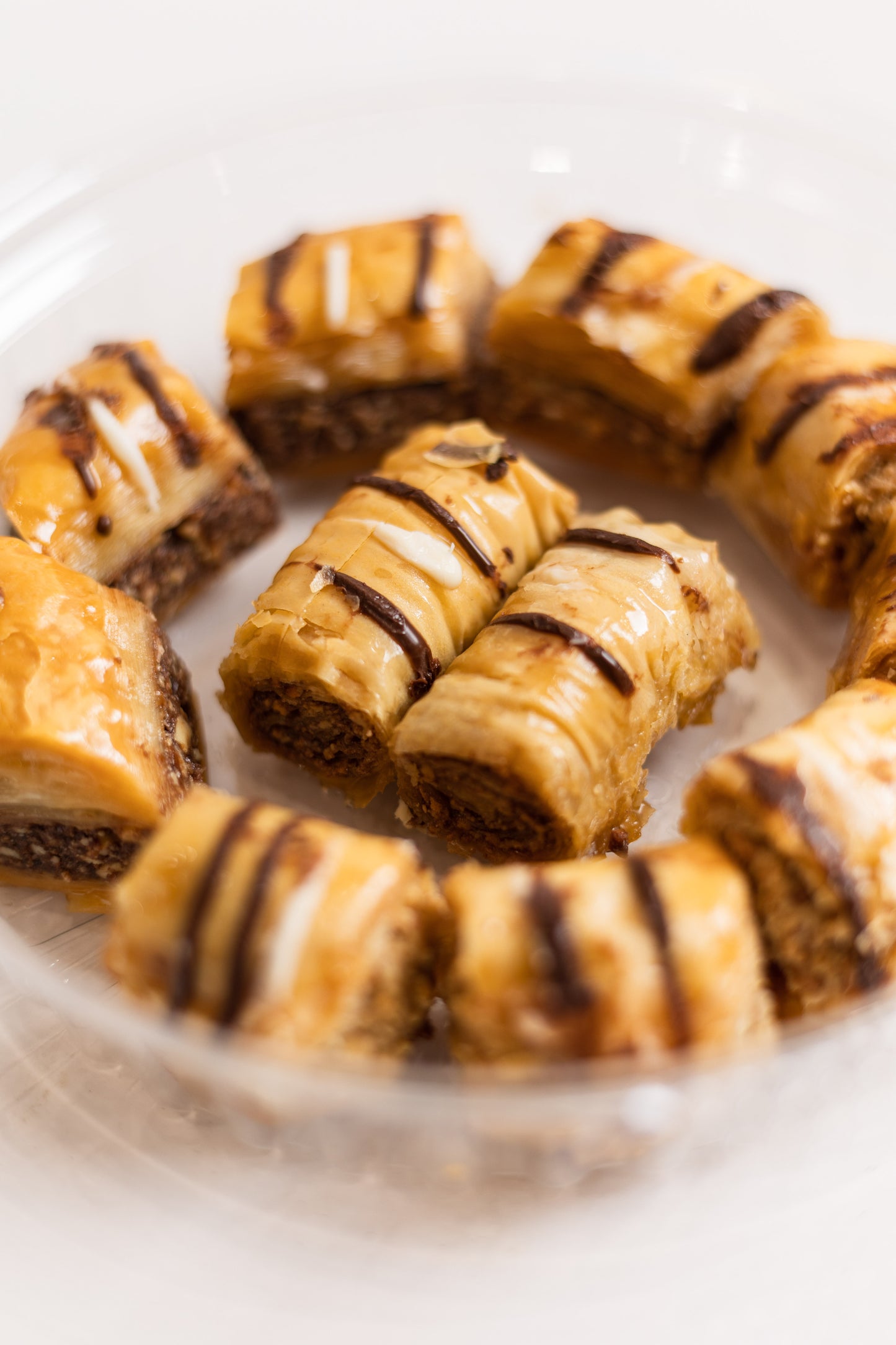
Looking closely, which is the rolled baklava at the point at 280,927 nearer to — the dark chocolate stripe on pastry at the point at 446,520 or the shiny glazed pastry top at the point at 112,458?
the dark chocolate stripe on pastry at the point at 446,520

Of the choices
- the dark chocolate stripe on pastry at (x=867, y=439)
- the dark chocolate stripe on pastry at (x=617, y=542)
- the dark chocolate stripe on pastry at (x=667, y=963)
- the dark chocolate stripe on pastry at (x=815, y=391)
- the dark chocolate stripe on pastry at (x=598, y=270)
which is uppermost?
the dark chocolate stripe on pastry at (x=598, y=270)

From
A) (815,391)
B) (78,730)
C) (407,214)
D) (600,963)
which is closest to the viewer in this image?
(600,963)

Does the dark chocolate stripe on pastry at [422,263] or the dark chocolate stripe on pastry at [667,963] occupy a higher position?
the dark chocolate stripe on pastry at [422,263]

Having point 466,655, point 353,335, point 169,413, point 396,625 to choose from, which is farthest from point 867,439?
point 169,413

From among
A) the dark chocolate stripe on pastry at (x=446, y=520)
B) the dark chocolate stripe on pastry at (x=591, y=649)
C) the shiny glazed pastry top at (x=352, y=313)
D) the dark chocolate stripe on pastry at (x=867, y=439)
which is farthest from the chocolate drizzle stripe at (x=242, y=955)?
the dark chocolate stripe on pastry at (x=867, y=439)

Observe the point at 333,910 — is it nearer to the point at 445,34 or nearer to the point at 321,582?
the point at 321,582

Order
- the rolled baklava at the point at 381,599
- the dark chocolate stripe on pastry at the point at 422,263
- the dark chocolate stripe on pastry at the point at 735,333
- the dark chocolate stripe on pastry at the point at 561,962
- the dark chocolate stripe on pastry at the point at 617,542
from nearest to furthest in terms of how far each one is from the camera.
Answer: the dark chocolate stripe on pastry at the point at 561,962, the rolled baklava at the point at 381,599, the dark chocolate stripe on pastry at the point at 617,542, the dark chocolate stripe on pastry at the point at 735,333, the dark chocolate stripe on pastry at the point at 422,263

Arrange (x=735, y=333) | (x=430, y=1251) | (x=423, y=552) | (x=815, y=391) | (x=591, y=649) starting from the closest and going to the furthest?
(x=430, y=1251), (x=591, y=649), (x=423, y=552), (x=815, y=391), (x=735, y=333)

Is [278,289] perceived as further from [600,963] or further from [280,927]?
[600,963]
